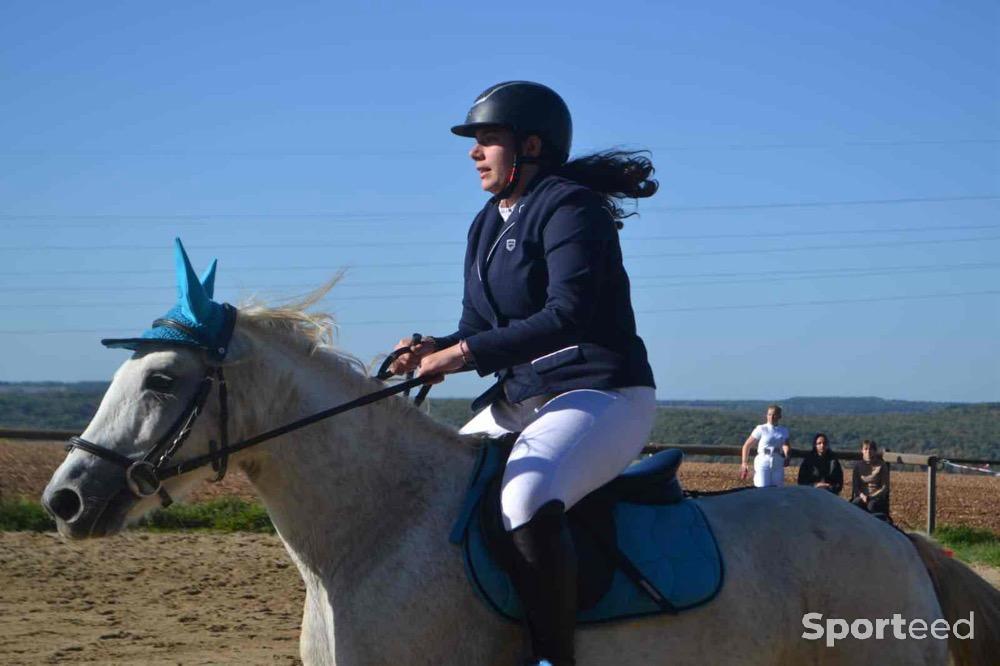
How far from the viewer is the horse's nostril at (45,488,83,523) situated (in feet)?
10.6

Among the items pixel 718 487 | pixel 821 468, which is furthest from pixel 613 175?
pixel 718 487

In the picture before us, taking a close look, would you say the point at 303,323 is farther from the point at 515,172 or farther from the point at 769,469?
the point at 769,469

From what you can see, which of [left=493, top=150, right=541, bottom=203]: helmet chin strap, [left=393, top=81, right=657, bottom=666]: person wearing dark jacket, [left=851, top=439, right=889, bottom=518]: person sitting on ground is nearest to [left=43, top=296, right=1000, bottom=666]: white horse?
[left=393, top=81, right=657, bottom=666]: person wearing dark jacket

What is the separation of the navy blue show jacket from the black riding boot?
19.1 inches

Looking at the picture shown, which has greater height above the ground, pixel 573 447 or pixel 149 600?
pixel 573 447

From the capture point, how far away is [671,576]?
11.6 ft

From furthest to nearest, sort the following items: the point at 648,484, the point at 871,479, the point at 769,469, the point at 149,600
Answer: the point at 871,479 < the point at 769,469 < the point at 149,600 < the point at 648,484

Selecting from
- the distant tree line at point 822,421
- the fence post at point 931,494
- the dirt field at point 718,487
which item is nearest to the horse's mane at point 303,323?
the dirt field at point 718,487

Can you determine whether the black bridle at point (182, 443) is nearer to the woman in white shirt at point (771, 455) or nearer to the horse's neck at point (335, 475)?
the horse's neck at point (335, 475)

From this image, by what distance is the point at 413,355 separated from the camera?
3.77 m

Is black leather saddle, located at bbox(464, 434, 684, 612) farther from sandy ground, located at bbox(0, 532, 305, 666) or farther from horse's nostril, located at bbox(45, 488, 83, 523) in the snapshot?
sandy ground, located at bbox(0, 532, 305, 666)

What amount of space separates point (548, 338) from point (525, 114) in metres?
0.88

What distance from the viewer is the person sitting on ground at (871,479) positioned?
1378 cm

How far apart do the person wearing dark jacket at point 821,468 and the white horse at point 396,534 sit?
953 cm
